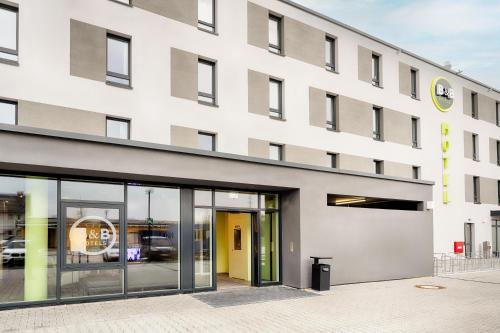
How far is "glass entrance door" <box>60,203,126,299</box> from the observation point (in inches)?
439

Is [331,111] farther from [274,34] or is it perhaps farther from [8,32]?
[8,32]

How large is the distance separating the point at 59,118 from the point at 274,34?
9.59 meters

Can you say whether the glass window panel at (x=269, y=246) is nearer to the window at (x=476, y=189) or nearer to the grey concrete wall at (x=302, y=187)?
the grey concrete wall at (x=302, y=187)

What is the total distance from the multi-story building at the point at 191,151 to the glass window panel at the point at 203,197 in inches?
1.7

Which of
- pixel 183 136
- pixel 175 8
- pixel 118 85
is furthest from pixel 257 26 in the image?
pixel 118 85

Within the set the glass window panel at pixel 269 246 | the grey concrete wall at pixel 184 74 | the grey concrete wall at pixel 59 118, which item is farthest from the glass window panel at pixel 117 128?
the glass window panel at pixel 269 246

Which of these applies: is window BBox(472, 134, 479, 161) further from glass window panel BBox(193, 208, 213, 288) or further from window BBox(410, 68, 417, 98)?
glass window panel BBox(193, 208, 213, 288)

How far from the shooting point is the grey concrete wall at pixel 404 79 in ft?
76.8

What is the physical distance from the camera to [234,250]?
1642cm

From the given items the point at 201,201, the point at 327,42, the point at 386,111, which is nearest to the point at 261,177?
the point at 201,201

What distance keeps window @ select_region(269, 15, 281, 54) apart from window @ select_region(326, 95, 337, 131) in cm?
341

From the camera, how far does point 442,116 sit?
25406mm

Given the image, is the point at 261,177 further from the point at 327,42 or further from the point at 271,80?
the point at 327,42

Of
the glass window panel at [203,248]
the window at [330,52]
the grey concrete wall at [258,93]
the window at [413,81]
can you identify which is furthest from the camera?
the window at [413,81]
